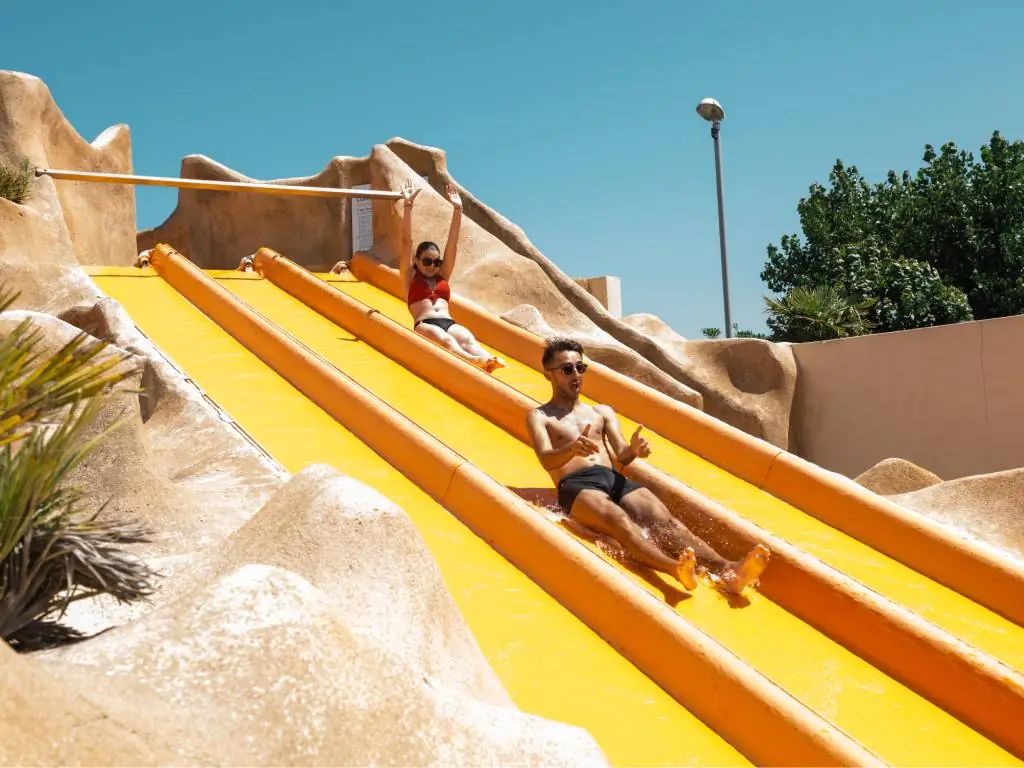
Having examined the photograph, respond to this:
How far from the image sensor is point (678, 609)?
4711 mm

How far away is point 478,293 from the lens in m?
10.9

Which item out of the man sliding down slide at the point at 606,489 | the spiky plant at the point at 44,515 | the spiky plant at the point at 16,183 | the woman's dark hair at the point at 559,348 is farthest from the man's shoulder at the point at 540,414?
the spiky plant at the point at 16,183

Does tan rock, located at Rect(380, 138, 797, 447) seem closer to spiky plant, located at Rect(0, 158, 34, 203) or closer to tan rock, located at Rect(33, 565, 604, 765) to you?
spiky plant, located at Rect(0, 158, 34, 203)

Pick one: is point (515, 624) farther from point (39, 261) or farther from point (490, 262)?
point (490, 262)

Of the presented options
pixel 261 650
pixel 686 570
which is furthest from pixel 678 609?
pixel 261 650

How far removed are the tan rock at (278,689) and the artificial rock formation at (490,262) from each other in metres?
7.19

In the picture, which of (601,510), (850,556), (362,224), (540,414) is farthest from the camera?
(362,224)

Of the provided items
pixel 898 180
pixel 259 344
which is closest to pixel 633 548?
pixel 259 344

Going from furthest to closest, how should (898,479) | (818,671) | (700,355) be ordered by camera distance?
(700,355), (898,479), (818,671)

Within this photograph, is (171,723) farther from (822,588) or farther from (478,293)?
(478,293)

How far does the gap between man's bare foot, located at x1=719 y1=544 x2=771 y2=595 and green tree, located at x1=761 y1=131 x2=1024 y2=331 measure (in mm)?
15520

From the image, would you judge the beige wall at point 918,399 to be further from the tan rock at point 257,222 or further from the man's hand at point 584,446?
the tan rock at point 257,222

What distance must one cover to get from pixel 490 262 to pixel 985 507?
6.19m

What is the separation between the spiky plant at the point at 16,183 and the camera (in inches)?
379
